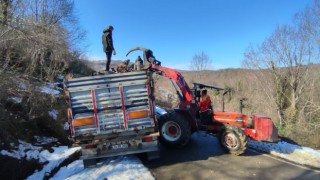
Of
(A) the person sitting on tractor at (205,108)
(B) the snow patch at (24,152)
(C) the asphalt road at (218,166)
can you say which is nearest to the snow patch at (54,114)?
(B) the snow patch at (24,152)

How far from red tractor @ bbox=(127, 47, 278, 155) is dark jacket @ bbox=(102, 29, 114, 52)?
0.83 m

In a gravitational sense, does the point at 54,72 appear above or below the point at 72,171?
above

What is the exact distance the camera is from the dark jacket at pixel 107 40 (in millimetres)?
10914

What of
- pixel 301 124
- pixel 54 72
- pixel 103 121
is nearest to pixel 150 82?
pixel 103 121

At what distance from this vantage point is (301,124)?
21.1 m

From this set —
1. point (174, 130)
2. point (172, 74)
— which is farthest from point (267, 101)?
point (174, 130)

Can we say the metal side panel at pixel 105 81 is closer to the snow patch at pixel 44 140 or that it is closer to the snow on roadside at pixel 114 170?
the snow on roadside at pixel 114 170

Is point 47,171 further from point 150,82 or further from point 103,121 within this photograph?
point 150,82

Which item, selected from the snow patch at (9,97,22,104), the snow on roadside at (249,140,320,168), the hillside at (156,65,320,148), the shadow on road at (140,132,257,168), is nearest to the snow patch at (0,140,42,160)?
the snow patch at (9,97,22,104)

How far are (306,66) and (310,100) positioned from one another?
4576 mm

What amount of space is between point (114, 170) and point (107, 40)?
5.10 meters

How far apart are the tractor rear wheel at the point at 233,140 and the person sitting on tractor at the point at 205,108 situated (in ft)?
3.27

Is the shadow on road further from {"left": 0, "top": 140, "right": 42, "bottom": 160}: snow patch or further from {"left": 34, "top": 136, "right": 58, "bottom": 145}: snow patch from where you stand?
{"left": 34, "top": 136, "right": 58, "bottom": 145}: snow patch

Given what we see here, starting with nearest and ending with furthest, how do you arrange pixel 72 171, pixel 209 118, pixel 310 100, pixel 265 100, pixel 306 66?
pixel 72 171 → pixel 209 118 → pixel 310 100 → pixel 306 66 → pixel 265 100
